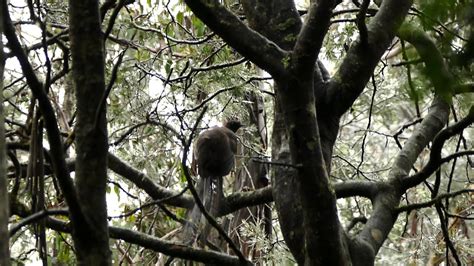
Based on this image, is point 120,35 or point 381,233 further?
point 120,35

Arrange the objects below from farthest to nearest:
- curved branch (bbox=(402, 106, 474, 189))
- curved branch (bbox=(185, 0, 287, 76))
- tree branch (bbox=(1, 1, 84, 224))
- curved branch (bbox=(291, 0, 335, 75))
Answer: curved branch (bbox=(402, 106, 474, 189))
curved branch (bbox=(185, 0, 287, 76))
curved branch (bbox=(291, 0, 335, 75))
tree branch (bbox=(1, 1, 84, 224))

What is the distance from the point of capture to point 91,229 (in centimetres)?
209

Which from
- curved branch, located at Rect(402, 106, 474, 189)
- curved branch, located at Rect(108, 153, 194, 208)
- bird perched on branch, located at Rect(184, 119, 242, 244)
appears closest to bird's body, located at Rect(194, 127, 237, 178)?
bird perched on branch, located at Rect(184, 119, 242, 244)

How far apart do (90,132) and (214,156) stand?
11.9 feet

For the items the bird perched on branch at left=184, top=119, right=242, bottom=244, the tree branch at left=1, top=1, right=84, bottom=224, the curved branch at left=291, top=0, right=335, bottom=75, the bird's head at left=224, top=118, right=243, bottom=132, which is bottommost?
the tree branch at left=1, top=1, right=84, bottom=224

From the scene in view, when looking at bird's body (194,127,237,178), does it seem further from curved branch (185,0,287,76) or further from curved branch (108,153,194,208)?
curved branch (185,0,287,76)

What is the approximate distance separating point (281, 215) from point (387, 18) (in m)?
1.02

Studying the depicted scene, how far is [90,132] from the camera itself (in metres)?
2.16

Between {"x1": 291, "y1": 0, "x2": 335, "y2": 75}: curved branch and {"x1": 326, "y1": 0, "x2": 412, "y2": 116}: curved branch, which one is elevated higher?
{"x1": 326, "y1": 0, "x2": 412, "y2": 116}: curved branch

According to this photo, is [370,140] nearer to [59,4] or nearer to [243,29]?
[59,4]

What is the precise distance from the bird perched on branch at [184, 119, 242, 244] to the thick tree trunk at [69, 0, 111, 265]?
2755 mm

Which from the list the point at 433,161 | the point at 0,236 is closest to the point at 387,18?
the point at 433,161

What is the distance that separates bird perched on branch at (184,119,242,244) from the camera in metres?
5.34

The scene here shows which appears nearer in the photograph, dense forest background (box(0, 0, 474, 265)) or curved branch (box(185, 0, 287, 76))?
dense forest background (box(0, 0, 474, 265))
